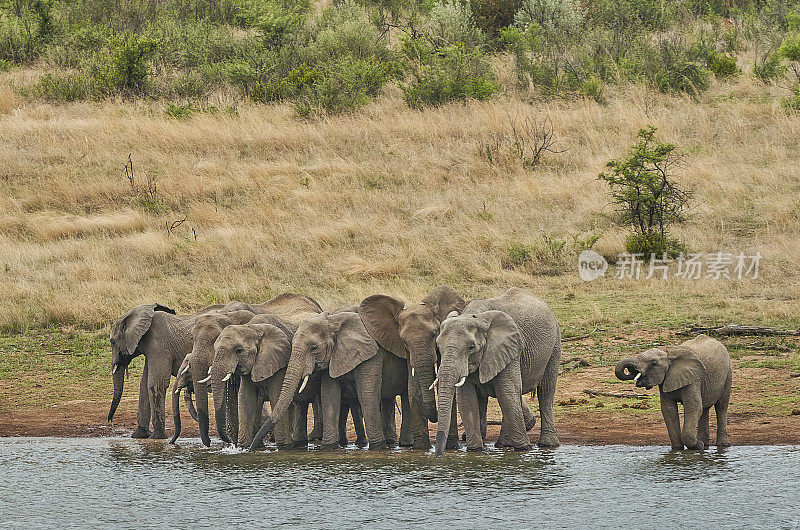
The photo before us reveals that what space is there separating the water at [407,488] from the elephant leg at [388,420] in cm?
69

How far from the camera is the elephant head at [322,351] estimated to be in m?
10.5

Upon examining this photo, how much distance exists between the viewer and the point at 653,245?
766 inches

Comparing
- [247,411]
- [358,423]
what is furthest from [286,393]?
[358,423]

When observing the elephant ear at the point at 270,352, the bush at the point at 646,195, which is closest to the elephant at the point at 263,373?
the elephant ear at the point at 270,352

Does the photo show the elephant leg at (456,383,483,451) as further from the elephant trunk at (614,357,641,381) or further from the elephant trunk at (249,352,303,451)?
the elephant trunk at (249,352,303,451)

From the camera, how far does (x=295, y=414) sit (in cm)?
1141

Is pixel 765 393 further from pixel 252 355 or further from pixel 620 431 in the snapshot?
pixel 252 355

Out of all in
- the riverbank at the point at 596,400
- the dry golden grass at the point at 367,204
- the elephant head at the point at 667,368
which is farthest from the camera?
the dry golden grass at the point at 367,204

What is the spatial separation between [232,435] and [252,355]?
114 centimetres

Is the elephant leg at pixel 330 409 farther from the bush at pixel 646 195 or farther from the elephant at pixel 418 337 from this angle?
the bush at pixel 646 195

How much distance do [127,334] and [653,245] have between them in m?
10.4

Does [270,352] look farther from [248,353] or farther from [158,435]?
[158,435]

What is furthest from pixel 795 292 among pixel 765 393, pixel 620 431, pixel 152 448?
pixel 152 448

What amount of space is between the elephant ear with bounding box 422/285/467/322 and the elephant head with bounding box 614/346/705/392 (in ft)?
5.91
